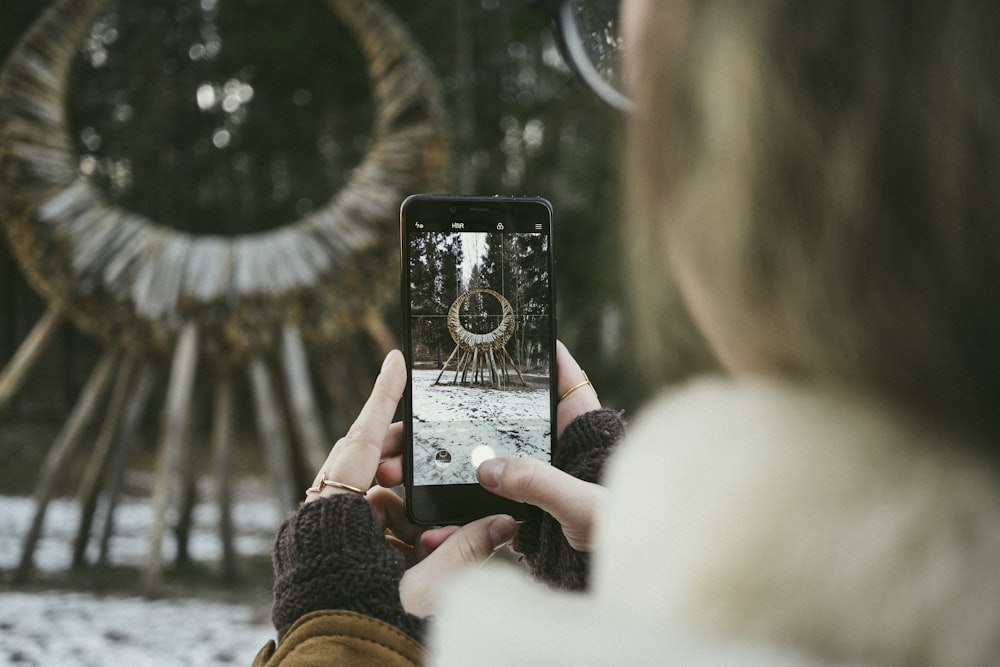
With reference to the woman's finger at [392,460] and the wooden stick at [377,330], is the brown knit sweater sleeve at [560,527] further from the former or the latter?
the wooden stick at [377,330]

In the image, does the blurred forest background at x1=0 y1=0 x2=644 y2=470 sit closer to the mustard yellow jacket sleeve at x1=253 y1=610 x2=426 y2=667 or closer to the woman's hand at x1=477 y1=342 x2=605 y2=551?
the woman's hand at x1=477 y1=342 x2=605 y2=551

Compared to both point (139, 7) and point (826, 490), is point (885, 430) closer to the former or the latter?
point (826, 490)

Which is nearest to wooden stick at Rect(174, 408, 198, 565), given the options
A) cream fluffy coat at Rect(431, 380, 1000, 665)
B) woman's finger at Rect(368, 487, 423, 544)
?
woman's finger at Rect(368, 487, 423, 544)

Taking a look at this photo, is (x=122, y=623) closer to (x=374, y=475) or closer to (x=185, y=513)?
(x=185, y=513)

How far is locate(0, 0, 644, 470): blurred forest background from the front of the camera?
7.92 feet

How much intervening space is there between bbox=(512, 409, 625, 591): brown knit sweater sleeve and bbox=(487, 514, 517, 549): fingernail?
0.08 feet

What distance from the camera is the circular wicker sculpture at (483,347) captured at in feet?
1.76

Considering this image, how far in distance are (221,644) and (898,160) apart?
1.32 meters

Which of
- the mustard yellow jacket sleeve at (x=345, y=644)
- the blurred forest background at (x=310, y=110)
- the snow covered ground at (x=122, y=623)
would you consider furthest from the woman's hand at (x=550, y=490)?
the blurred forest background at (x=310, y=110)

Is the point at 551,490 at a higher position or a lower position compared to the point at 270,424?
higher

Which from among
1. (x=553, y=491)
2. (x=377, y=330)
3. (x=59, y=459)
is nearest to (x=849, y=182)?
(x=553, y=491)

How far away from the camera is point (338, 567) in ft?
1.40

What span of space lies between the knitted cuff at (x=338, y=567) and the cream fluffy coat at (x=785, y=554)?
13cm

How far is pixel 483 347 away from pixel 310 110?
2882mm
